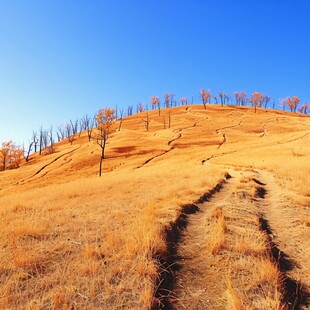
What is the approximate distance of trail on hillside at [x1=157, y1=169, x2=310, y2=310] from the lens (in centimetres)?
407

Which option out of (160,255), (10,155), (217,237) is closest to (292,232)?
(217,237)

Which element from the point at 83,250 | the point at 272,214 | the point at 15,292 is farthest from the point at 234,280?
the point at 272,214

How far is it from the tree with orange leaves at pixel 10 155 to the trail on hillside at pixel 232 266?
77.7 metres

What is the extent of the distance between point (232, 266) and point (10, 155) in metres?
82.2

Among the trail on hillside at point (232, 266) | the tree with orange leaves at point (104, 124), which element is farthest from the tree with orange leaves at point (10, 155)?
the trail on hillside at point (232, 266)

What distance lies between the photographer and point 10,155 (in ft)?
245

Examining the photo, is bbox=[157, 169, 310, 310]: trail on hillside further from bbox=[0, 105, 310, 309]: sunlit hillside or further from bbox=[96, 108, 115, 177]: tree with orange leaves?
bbox=[96, 108, 115, 177]: tree with orange leaves

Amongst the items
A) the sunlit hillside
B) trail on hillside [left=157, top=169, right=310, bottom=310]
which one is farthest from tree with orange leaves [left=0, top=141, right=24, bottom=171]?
trail on hillside [left=157, top=169, right=310, bottom=310]

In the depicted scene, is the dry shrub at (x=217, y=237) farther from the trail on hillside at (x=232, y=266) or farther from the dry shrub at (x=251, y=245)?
the dry shrub at (x=251, y=245)

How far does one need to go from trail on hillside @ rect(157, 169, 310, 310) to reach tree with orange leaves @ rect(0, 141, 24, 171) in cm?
7774

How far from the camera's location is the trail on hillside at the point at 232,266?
407 cm

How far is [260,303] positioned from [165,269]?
1690 mm

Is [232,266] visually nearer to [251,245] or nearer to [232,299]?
[251,245]

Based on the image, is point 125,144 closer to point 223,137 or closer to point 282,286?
point 223,137
